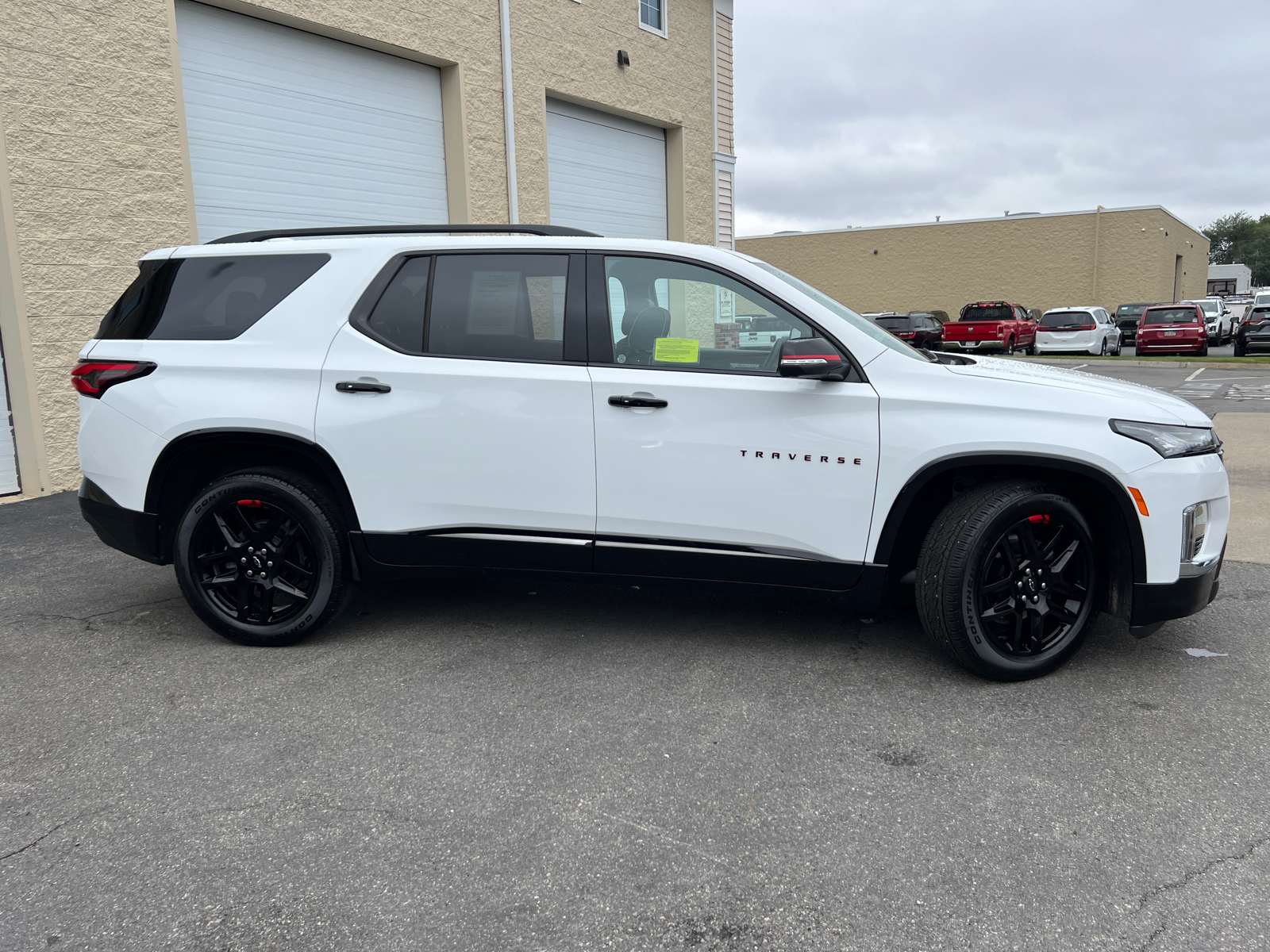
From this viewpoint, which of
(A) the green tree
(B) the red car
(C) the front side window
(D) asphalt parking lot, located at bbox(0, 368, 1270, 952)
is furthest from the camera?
(A) the green tree

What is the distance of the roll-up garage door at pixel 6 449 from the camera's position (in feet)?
24.2

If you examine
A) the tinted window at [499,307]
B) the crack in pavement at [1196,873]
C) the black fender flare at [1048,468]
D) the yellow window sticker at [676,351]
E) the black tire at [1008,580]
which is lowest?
the crack in pavement at [1196,873]

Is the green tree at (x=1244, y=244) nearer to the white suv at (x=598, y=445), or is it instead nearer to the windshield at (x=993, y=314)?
the windshield at (x=993, y=314)

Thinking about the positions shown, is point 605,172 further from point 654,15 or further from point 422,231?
point 422,231

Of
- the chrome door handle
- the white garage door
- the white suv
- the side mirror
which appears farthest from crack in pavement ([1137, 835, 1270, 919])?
the white garage door

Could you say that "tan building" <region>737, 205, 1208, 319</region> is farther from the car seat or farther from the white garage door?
the car seat

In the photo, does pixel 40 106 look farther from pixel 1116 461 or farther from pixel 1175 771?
pixel 1175 771

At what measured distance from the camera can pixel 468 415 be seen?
3.80 meters

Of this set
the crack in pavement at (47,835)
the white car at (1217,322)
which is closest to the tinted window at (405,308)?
the crack in pavement at (47,835)

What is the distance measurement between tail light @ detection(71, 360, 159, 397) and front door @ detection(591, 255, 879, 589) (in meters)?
2.09

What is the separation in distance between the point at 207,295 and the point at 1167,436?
4142 millimetres

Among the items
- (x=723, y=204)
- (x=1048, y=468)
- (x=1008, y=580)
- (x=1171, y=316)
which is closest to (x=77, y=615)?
(x=1008, y=580)

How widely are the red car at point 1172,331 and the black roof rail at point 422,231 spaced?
90.8 ft

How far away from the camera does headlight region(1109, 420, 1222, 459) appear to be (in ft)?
11.2
